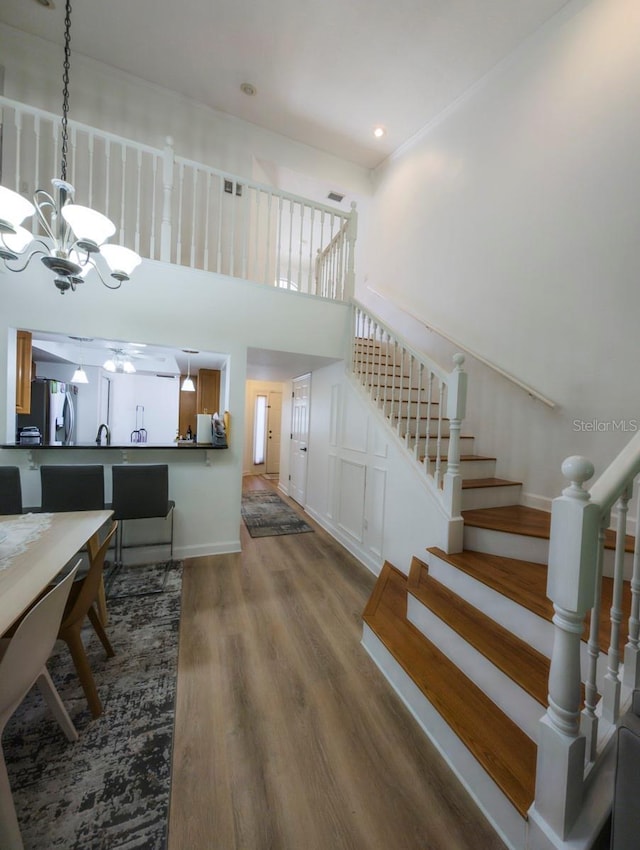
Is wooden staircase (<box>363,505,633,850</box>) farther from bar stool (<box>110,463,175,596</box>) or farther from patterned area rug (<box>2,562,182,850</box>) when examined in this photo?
bar stool (<box>110,463,175,596</box>)

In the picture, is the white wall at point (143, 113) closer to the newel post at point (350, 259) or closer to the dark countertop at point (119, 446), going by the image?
the newel post at point (350, 259)

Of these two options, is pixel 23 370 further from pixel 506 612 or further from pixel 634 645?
pixel 634 645

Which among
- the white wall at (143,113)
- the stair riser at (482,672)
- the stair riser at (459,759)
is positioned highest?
the white wall at (143,113)

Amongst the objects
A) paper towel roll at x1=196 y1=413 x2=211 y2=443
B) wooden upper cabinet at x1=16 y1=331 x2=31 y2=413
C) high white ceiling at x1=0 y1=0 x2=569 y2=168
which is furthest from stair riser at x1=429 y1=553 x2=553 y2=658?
high white ceiling at x1=0 y1=0 x2=569 y2=168

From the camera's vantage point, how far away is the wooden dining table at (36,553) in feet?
4.04

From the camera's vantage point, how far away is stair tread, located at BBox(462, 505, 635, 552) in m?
1.97

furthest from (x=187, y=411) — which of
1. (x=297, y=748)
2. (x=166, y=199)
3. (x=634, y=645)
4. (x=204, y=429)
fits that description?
(x=634, y=645)

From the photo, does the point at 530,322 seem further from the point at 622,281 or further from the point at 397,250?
the point at 397,250

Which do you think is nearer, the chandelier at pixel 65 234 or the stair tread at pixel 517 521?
the chandelier at pixel 65 234

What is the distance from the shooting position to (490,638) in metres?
1.61

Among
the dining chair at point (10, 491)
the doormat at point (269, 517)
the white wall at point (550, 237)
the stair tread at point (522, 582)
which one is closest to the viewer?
the stair tread at point (522, 582)

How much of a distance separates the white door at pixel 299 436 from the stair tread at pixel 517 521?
9.54ft

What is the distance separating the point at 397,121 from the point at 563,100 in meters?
2.15

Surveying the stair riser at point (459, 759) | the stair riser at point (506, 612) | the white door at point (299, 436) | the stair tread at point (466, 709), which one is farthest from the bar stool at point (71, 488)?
the white door at point (299, 436)
